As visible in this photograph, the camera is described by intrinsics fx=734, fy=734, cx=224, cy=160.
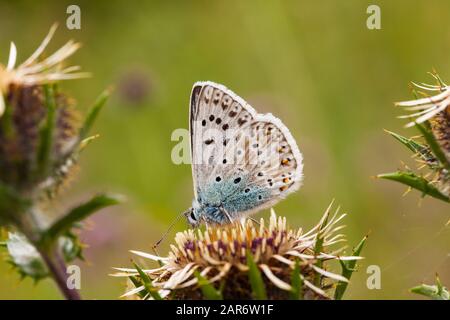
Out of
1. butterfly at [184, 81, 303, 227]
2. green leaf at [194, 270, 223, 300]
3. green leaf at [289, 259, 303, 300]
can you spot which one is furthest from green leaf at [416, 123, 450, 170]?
butterfly at [184, 81, 303, 227]

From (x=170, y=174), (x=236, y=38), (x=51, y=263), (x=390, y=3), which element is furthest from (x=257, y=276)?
(x=236, y=38)

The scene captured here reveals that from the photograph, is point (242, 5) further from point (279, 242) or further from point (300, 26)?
point (279, 242)

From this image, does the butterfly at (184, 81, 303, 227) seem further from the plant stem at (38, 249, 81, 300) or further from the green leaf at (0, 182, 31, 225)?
the green leaf at (0, 182, 31, 225)

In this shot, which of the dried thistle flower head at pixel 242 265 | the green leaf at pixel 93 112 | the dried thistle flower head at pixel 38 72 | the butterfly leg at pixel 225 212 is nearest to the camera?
the green leaf at pixel 93 112

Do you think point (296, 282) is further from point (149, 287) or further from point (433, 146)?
point (433, 146)

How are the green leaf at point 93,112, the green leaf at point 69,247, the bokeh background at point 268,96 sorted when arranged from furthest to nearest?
the bokeh background at point 268,96 → the green leaf at point 69,247 → the green leaf at point 93,112

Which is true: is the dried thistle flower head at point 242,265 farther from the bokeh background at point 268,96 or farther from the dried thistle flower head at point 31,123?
the bokeh background at point 268,96

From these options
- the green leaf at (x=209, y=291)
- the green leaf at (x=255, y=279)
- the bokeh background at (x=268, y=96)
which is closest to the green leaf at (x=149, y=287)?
the green leaf at (x=209, y=291)
